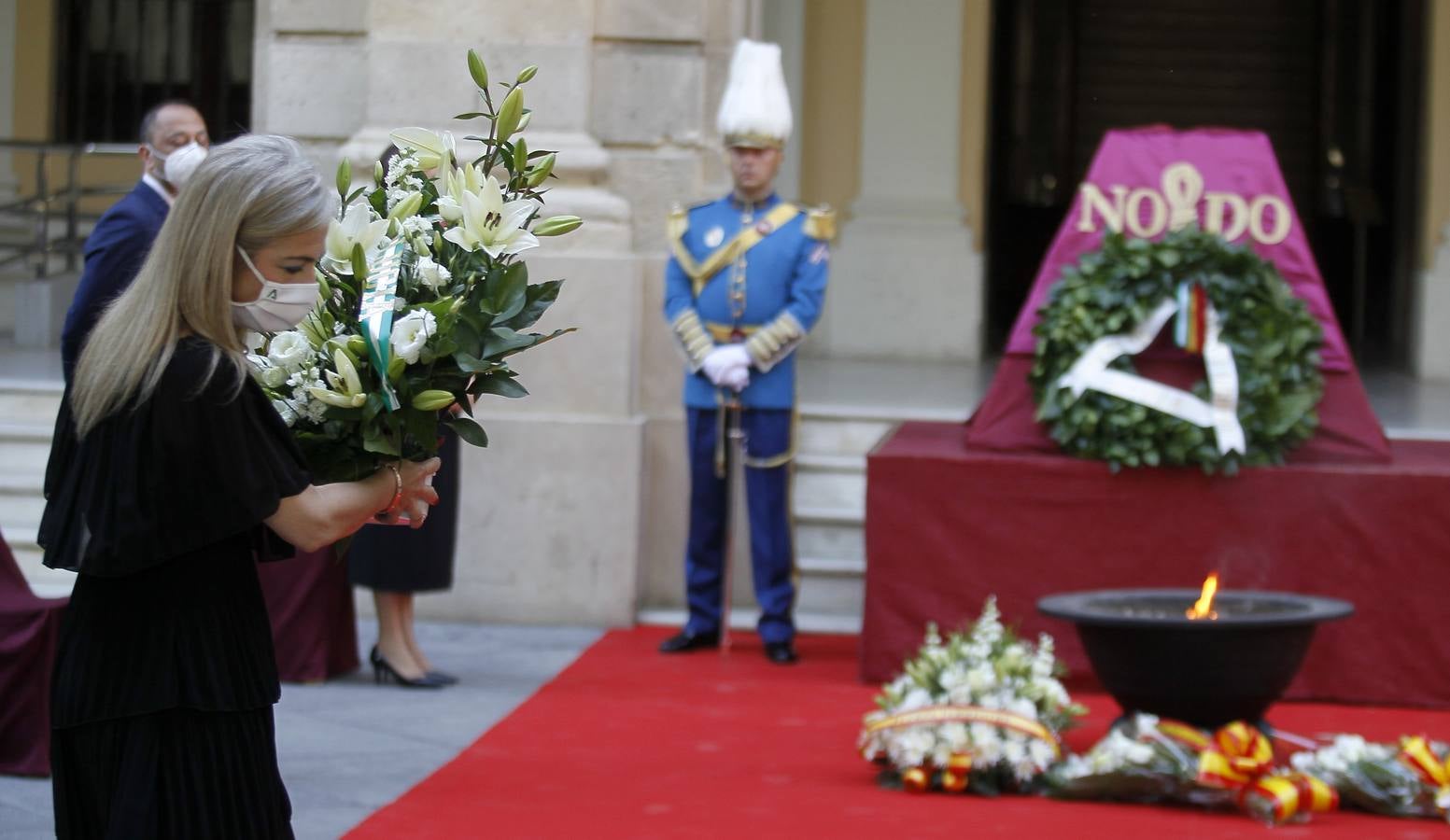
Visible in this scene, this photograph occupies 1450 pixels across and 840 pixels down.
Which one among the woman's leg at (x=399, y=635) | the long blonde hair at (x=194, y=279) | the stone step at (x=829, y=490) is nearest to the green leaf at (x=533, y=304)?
the long blonde hair at (x=194, y=279)

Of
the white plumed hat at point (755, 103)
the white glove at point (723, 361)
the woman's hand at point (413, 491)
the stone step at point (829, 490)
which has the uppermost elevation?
the white plumed hat at point (755, 103)

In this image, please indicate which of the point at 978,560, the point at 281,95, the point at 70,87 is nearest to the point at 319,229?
the point at 978,560

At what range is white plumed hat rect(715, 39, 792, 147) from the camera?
286 inches

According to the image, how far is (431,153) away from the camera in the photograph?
3.39 meters

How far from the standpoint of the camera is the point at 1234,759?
17.2 ft

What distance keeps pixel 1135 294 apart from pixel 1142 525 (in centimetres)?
78

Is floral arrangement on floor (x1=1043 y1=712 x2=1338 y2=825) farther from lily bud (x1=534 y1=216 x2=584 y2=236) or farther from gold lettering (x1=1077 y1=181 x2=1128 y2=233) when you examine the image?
lily bud (x1=534 y1=216 x2=584 y2=236)

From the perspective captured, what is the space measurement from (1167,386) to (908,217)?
6.03m

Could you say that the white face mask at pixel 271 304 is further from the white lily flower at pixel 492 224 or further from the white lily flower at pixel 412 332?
the white lily flower at pixel 492 224

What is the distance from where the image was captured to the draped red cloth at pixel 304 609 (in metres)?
6.77

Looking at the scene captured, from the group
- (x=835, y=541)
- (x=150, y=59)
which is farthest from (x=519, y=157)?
(x=150, y=59)

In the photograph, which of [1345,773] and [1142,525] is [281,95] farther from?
[1345,773]

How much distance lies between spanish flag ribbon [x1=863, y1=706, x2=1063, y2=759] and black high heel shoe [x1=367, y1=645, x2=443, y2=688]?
6.49ft

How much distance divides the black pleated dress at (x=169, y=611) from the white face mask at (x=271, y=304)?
0.12m
